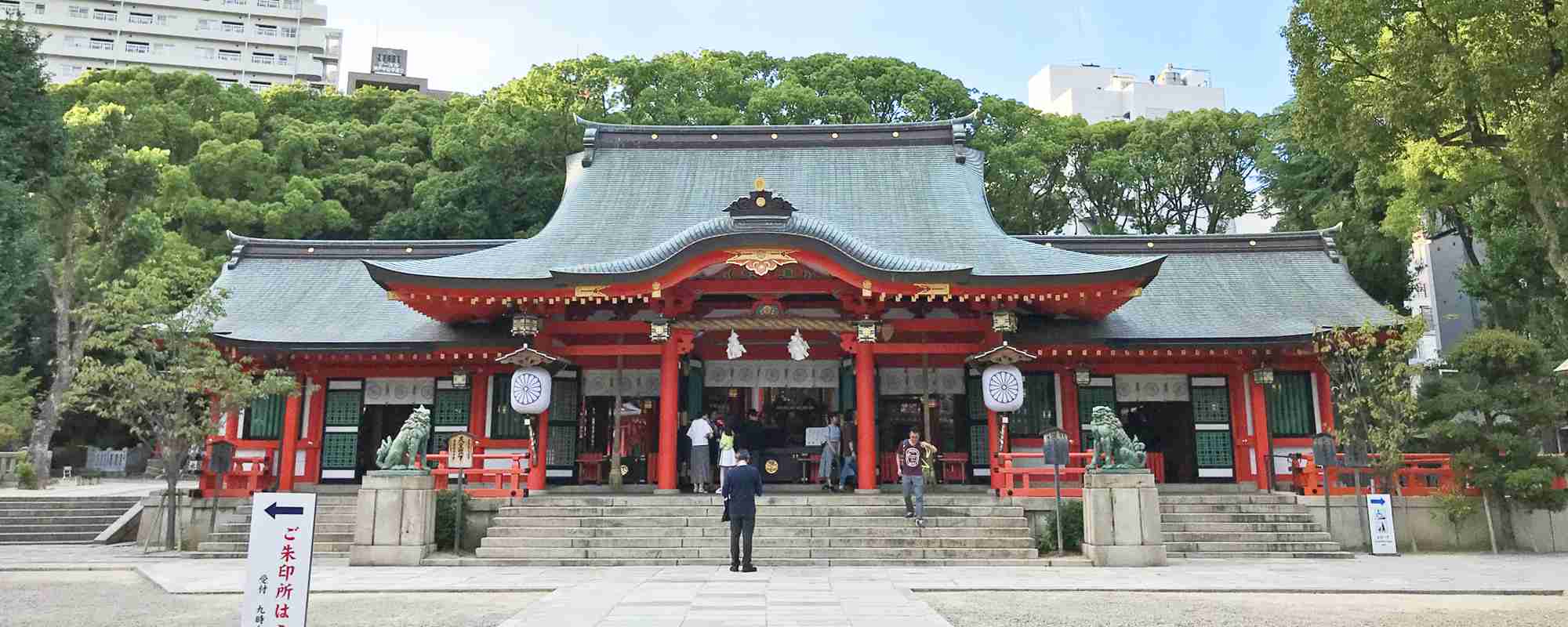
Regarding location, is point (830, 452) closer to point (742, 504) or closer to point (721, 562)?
point (721, 562)

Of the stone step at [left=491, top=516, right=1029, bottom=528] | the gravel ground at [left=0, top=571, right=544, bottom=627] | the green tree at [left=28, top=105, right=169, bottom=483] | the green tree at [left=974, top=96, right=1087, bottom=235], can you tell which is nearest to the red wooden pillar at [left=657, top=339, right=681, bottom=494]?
the stone step at [left=491, top=516, right=1029, bottom=528]

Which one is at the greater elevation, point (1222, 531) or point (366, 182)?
point (366, 182)

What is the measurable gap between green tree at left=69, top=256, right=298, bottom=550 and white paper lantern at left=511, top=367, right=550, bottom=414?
393cm

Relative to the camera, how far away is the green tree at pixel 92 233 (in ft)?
86.5

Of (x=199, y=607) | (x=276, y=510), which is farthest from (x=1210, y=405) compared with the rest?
(x=276, y=510)

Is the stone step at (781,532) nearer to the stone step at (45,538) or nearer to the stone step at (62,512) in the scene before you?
the stone step at (45,538)

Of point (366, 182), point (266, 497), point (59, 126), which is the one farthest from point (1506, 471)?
point (366, 182)

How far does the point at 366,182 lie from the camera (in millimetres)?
37719

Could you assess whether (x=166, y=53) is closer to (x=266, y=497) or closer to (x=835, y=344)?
(x=835, y=344)

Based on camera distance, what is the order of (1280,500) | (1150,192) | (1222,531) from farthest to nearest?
(1150,192) → (1280,500) → (1222,531)

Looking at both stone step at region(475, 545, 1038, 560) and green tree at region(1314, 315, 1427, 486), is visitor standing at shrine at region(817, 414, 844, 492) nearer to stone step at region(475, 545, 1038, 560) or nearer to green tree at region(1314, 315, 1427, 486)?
stone step at region(475, 545, 1038, 560)

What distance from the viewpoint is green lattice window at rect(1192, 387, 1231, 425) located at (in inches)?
706

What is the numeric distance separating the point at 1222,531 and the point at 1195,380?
456cm

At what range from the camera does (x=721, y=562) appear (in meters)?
12.9
